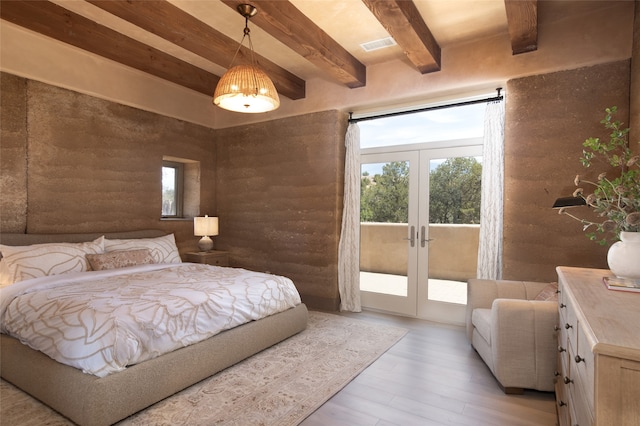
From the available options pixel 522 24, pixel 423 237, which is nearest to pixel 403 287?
pixel 423 237

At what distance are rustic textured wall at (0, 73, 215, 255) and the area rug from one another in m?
1.96

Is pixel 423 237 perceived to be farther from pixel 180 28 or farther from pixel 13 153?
pixel 13 153

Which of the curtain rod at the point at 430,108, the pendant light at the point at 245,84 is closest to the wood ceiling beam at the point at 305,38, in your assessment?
the pendant light at the point at 245,84

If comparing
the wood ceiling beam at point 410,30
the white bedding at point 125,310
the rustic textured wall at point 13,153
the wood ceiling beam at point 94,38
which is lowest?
the white bedding at point 125,310

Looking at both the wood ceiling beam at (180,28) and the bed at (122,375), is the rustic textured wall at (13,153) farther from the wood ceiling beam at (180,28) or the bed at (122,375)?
the wood ceiling beam at (180,28)

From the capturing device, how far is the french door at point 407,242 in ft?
12.9

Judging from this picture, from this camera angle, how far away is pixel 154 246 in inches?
159

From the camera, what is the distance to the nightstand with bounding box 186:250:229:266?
4801mm

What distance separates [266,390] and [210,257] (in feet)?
9.50

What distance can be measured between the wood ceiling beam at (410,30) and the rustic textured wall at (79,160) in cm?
339

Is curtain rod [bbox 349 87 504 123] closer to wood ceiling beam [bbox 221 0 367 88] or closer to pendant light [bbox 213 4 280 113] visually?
wood ceiling beam [bbox 221 0 367 88]

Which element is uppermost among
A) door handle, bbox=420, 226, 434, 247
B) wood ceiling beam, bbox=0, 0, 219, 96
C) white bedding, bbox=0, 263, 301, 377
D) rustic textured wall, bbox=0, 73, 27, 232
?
wood ceiling beam, bbox=0, 0, 219, 96

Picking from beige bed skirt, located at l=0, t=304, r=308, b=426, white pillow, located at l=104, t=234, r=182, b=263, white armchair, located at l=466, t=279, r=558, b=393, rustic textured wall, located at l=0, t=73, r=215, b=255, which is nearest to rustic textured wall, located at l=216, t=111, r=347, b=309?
rustic textured wall, located at l=0, t=73, r=215, b=255

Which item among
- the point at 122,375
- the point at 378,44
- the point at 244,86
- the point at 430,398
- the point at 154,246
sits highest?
the point at 378,44
